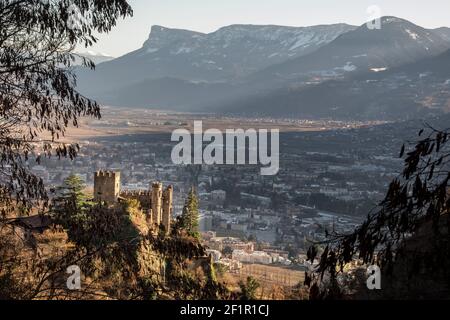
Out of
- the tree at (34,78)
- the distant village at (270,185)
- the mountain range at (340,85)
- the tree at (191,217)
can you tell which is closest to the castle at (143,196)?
the distant village at (270,185)

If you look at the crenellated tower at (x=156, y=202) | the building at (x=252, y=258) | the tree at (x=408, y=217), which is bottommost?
the building at (x=252, y=258)

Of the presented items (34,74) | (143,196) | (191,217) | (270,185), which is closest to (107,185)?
(143,196)

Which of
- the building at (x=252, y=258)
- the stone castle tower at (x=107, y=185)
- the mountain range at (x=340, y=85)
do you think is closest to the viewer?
the stone castle tower at (x=107, y=185)

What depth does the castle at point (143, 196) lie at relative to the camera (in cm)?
1733

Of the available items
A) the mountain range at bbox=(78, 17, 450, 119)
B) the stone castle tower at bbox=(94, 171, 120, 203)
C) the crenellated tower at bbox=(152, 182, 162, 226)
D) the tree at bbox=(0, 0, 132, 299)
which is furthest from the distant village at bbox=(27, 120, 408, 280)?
the mountain range at bbox=(78, 17, 450, 119)

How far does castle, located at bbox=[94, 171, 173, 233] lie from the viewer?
1733cm

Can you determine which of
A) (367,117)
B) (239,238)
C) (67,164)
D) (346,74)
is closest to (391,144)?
(367,117)

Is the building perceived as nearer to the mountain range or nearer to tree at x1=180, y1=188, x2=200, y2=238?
tree at x1=180, y1=188, x2=200, y2=238

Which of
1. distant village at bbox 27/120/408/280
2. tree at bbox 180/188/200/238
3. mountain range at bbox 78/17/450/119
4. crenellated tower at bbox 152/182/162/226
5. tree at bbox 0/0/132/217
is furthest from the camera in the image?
mountain range at bbox 78/17/450/119

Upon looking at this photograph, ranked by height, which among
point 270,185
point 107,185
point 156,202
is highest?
point 107,185

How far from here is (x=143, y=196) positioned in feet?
62.8

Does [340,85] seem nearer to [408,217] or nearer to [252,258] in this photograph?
[252,258]

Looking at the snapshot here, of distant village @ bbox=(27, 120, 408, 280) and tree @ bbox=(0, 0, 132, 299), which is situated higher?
tree @ bbox=(0, 0, 132, 299)

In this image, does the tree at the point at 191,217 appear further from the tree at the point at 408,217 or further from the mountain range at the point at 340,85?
the mountain range at the point at 340,85
